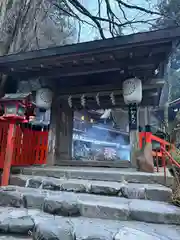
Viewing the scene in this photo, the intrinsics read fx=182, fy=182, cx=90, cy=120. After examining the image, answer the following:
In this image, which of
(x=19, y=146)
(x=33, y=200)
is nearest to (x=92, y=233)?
(x=33, y=200)

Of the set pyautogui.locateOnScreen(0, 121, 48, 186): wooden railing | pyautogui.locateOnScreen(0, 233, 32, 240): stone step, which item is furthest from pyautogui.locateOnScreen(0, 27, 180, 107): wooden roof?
pyautogui.locateOnScreen(0, 233, 32, 240): stone step

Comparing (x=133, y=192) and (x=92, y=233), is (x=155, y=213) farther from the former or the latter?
(x=92, y=233)

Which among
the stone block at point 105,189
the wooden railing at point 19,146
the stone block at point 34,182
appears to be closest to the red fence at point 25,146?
the wooden railing at point 19,146

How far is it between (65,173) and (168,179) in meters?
2.11

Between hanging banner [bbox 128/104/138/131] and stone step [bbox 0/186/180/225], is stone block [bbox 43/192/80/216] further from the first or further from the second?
hanging banner [bbox 128/104/138/131]

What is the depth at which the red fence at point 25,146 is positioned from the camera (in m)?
4.56

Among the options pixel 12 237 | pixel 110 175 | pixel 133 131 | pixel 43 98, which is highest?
pixel 43 98

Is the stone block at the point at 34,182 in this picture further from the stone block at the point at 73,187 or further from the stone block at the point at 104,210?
the stone block at the point at 104,210

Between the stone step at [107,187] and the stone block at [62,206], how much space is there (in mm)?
555

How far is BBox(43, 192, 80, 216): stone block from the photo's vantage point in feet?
8.98

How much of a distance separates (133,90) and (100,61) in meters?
1.08

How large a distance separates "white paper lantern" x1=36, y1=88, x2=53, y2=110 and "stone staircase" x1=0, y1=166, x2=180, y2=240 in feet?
6.62

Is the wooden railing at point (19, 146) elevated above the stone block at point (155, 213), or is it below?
above

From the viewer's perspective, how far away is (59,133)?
5.97 metres
